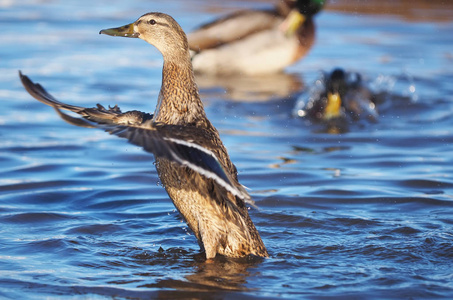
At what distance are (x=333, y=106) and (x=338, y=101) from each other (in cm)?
12

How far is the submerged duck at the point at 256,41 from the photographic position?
34.9 ft

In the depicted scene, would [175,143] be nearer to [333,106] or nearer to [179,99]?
[179,99]

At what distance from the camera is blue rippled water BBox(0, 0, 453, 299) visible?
14.0 feet

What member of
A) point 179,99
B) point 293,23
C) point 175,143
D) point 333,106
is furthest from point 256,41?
point 175,143

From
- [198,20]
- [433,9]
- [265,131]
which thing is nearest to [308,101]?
[265,131]

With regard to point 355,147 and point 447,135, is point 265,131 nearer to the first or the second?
point 355,147

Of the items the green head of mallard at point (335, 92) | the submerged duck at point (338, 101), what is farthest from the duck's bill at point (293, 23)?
the green head of mallard at point (335, 92)

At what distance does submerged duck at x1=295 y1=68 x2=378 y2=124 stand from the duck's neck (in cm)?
409

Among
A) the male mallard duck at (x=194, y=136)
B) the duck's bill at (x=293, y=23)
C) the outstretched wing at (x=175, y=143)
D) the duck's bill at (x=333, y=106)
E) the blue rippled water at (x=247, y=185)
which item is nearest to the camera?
the outstretched wing at (x=175, y=143)

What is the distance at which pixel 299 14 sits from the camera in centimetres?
1065

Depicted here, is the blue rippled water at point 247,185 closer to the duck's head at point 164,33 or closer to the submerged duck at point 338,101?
the submerged duck at point 338,101

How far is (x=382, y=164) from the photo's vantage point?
6.86 m

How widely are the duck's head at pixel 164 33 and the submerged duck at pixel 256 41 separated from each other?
6.00 metres

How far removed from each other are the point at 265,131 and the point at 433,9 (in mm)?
8447
